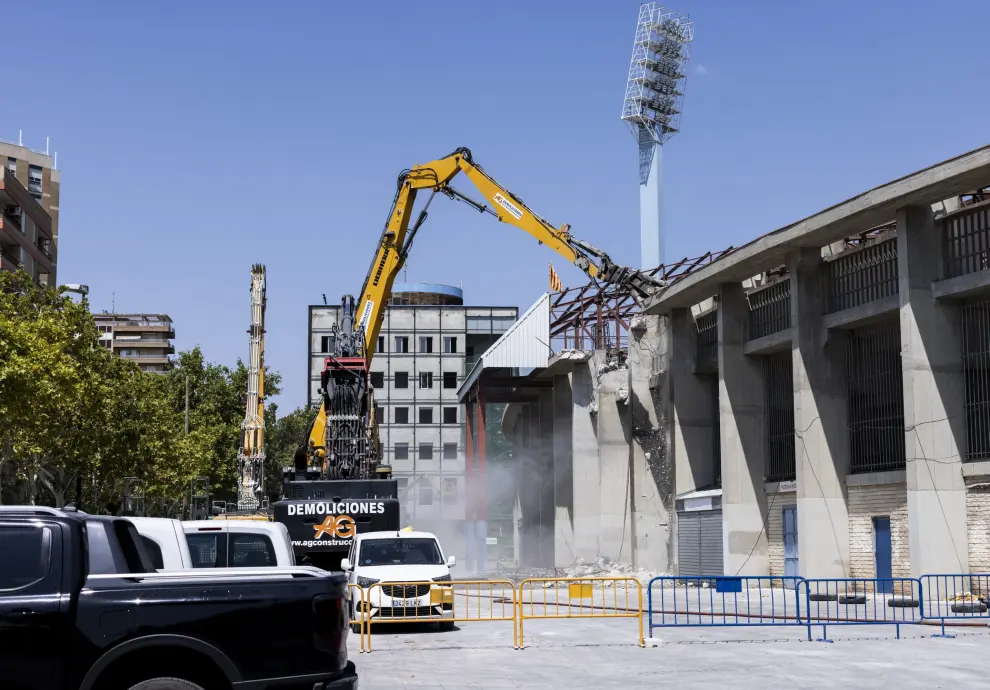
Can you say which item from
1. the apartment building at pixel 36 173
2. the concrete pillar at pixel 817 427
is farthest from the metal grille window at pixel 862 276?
the apartment building at pixel 36 173

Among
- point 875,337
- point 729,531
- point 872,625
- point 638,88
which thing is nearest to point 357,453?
point 729,531

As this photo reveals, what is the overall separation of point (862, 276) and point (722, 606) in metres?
12.5

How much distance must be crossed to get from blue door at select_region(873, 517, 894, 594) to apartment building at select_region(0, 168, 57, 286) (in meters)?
60.2

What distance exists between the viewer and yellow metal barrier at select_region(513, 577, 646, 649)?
71.3 ft

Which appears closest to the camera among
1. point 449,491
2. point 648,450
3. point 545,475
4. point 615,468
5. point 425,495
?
point 648,450

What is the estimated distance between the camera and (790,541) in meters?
36.9

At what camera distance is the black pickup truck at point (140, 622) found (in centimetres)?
827

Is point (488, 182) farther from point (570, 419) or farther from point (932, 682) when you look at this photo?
point (932, 682)

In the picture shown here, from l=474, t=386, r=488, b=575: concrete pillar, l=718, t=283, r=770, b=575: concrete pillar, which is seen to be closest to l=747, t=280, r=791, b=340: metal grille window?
l=718, t=283, r=770, b=575: concrete pillar

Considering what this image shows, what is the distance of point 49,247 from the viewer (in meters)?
94.2

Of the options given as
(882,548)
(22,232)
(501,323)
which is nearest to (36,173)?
(22,232)

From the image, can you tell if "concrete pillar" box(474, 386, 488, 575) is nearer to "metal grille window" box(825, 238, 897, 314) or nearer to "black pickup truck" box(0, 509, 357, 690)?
"metal grille window" box(825, 238, 897, 314)

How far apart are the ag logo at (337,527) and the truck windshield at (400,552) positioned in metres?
6.07

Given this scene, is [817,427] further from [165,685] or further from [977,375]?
[165,685]
